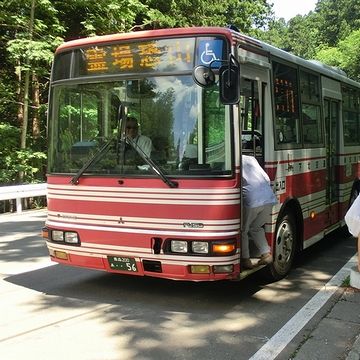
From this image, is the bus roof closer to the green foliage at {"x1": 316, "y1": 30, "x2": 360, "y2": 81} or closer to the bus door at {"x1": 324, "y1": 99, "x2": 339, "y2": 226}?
the bus door at {"x1": 324, "y1": 99, "x2": 339, "y2": 226}

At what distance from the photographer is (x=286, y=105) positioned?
7.05 m

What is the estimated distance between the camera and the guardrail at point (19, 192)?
1472 cm

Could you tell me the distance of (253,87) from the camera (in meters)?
6.45

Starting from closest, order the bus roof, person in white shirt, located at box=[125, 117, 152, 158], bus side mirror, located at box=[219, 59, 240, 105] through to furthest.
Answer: bus side mirror, located at box=[219, 59, 240, 105] → the bus roof → person in white shirt, located at box=[125, 117, 152, 158]

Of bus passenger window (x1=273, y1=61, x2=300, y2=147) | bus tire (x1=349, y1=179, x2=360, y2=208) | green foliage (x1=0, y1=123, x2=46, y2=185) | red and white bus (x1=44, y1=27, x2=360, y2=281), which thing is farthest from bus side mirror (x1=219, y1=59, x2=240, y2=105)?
green foliage (x1=0, y1=123, x2=46, y2=185)

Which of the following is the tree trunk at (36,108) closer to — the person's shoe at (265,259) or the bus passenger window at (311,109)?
the bus passenger window at (311,109)

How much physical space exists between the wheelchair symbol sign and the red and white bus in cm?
1

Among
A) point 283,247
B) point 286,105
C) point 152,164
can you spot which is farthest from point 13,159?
point 152,164

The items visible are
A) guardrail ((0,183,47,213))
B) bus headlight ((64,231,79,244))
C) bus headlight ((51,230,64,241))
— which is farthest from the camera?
guardrail ((0,183,47,213))

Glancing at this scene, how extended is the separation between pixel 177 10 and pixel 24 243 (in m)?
15.7

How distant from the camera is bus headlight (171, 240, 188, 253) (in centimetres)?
551

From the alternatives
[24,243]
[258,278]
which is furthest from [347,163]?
[24,243]

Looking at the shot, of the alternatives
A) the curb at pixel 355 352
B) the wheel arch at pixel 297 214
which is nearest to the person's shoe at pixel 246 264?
the wheel arch at pixel 297 214

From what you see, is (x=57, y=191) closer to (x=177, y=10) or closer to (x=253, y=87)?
(x=253, y=87)
